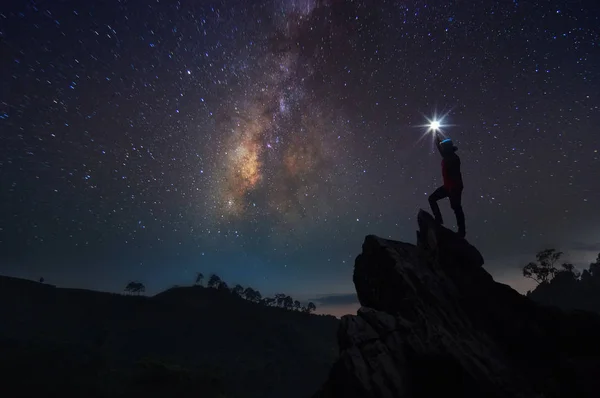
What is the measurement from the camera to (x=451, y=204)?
13.8 metres

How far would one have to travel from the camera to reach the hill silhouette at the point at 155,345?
219 ft

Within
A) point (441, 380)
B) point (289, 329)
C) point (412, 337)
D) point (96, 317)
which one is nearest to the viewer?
point (441, 380)

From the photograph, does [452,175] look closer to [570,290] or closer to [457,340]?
[457,340]

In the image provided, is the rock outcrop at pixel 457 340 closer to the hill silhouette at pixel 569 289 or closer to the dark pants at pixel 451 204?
the dark pants at pixel 451 204

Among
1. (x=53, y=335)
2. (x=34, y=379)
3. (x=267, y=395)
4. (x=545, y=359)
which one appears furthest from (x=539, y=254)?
(x=53, y=335)

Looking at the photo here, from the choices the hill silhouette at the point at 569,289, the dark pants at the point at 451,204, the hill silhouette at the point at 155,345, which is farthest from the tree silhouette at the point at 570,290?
the dark pants at the point at 451,204

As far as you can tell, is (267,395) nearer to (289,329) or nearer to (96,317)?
(289,329)

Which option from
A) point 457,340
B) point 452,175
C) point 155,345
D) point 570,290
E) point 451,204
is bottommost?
point 457,340

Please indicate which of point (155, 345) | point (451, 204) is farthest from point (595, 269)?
point (155, 345)

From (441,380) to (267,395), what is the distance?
4076 inches

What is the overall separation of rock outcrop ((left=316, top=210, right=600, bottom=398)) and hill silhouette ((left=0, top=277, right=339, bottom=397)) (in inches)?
2953

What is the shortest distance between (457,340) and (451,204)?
623 cm

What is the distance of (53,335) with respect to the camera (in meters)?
101

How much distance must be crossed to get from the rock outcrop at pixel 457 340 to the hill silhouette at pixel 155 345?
246 feet
